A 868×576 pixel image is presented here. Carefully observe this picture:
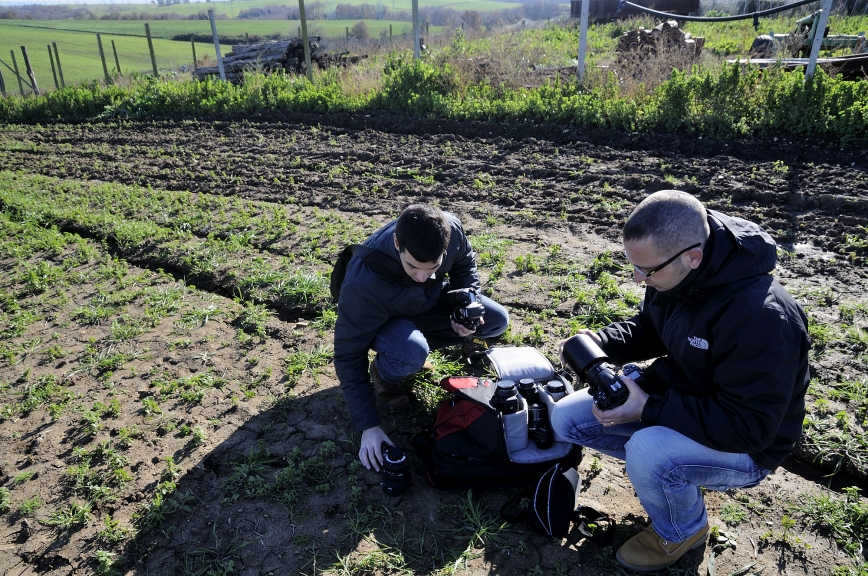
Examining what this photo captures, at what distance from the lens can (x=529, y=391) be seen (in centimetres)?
310

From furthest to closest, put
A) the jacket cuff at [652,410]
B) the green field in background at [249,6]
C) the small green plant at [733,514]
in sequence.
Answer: the green field in background at [249,6] < the small green plant at [733,514] < the jacket cuff at [652,410]

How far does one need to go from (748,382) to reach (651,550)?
0.92 metres

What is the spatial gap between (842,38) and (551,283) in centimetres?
1179

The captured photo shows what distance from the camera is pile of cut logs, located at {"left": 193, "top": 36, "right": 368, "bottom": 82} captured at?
56.5 ft

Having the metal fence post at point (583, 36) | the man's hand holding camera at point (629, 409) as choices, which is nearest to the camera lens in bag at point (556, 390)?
the man's hand holding camera at point (629, 409)

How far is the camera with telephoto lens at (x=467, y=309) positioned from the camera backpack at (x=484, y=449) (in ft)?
1.45

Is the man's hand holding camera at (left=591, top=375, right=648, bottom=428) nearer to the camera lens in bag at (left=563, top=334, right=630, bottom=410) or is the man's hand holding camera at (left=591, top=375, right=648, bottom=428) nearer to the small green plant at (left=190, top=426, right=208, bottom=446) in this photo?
the camera lens in bag at (left=563, top=334, right=630, bottom=410)

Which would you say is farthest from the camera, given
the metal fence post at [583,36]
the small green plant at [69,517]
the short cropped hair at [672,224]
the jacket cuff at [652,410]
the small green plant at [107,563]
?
the metal fence post at [583,36]

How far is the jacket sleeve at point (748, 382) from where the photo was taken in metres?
2.09

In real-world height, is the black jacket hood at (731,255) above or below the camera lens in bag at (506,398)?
above

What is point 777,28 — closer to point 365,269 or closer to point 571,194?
point 571,194

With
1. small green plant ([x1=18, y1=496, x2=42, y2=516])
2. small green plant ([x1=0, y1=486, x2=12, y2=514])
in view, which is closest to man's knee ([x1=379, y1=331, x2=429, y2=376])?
small green plant ([x1=18, y1=496, x2=42, y2=516])

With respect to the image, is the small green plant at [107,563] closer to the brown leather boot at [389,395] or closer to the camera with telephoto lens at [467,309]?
the brown leather boot at [389,395]

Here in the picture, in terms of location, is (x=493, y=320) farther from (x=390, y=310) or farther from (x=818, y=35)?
(x=818, y=35)
